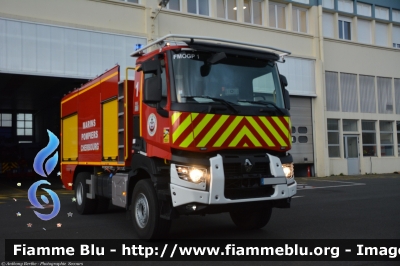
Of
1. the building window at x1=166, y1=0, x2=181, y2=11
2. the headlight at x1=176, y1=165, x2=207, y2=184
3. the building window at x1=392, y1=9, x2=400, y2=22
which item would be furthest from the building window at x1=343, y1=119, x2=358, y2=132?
the headlight at x1=176, y1=165, x2=207, y2=184

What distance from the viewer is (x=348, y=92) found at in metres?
26.0

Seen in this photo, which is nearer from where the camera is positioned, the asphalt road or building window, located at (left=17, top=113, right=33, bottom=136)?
the asphalt road

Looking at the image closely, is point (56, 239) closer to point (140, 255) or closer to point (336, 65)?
point (140, 255)

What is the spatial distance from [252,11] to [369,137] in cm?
1043

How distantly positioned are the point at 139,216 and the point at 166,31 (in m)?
14.2

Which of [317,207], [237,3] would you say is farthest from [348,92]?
[317,207]

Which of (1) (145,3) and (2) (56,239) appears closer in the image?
(2) (56,239)

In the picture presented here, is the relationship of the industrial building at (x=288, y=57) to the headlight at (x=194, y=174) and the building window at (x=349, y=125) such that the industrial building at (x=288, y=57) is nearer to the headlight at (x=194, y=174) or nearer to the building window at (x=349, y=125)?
the building window at (x=349, y=125)

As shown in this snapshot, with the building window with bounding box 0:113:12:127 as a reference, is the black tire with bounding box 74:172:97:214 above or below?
below

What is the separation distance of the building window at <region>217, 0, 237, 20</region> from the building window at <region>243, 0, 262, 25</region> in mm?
746

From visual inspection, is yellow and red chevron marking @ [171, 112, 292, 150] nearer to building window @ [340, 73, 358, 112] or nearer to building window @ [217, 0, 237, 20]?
building window @ [217, 0, 237, 20]

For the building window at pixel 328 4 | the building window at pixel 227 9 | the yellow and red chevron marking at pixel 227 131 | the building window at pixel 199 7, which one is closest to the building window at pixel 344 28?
the building window at pixel 328 4

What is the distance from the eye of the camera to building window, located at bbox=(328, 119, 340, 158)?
82.6 feet

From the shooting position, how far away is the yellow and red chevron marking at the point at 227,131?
627 centimetres
